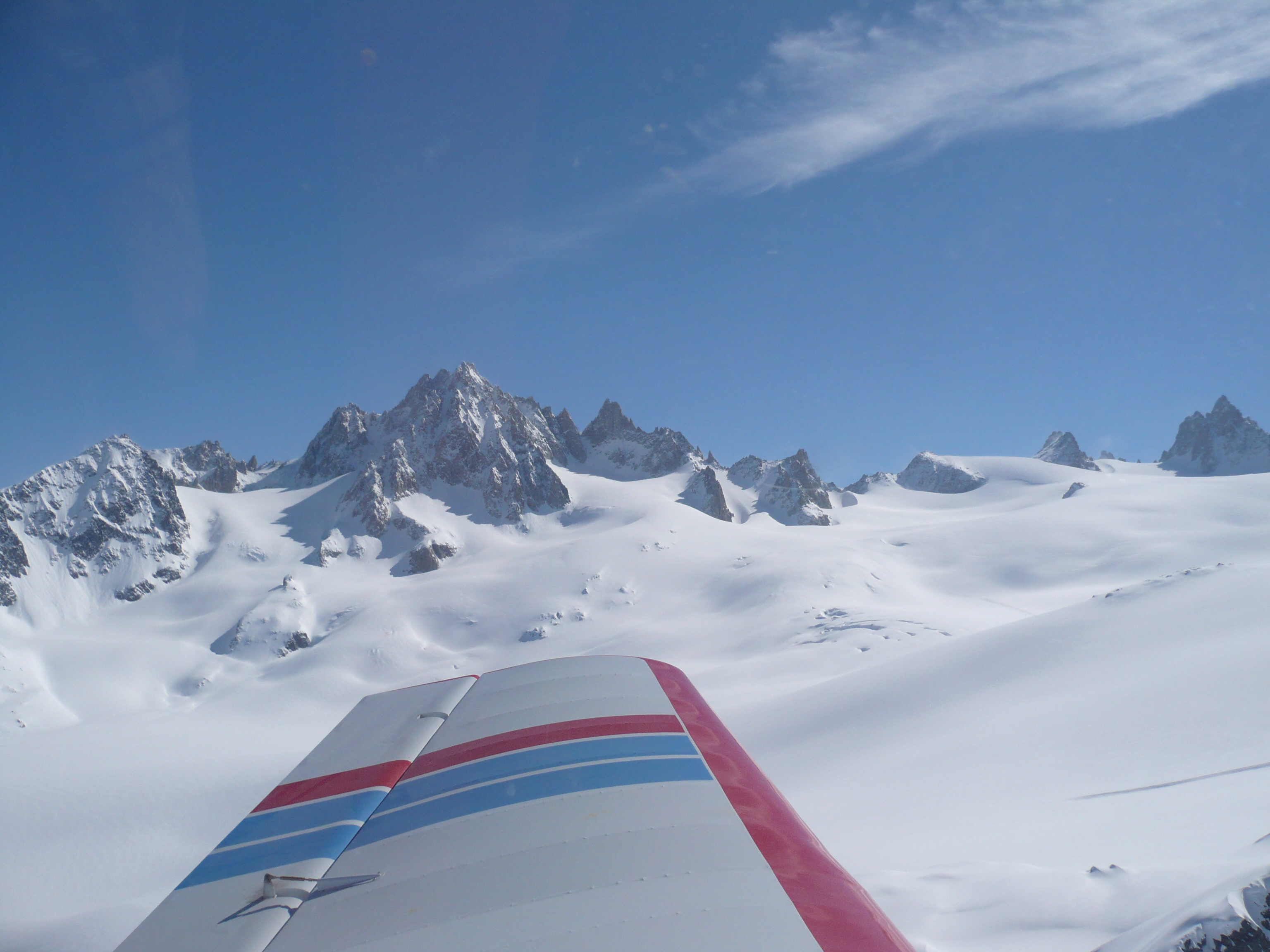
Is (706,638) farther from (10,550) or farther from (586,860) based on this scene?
(10,550)

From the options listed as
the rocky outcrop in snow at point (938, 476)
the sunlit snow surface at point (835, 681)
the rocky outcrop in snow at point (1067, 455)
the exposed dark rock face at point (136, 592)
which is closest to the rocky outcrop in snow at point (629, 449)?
the sunlit snow surface at point (835, 681)

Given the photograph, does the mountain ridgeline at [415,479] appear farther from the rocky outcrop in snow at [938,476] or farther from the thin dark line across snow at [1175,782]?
the thin dark line across snow at [1175,782]

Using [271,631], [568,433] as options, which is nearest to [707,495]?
[568,433]

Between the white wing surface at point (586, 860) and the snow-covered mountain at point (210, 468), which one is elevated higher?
the snow-covered mountain at point (210, 468)

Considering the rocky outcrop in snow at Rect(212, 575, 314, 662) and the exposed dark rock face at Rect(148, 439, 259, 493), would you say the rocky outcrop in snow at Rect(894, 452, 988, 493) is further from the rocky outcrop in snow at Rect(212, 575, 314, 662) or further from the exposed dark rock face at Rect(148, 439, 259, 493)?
the exposed dark rock face at Rect(148, 439, 259, 493)

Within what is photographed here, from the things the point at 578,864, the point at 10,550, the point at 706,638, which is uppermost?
the point at 10,550

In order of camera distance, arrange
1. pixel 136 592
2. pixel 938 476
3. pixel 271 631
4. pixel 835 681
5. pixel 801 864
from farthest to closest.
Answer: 1. pixel 938 476
2. pixel 136 592
3. pixel 271 631
4. pixel 835 681
5. pixel 801 864

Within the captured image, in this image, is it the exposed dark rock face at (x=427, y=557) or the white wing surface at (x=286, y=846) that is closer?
the white wing surface at (x=286, y=846)
